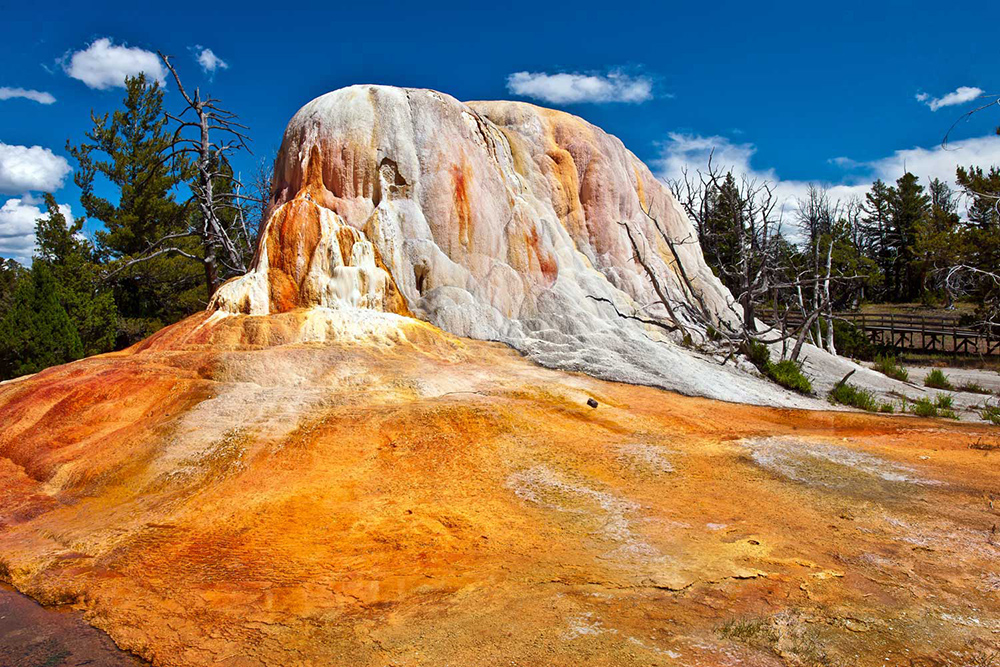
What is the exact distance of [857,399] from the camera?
10.9 m

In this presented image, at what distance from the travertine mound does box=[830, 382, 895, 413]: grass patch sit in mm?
1074

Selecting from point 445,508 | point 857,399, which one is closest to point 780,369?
point 857,399

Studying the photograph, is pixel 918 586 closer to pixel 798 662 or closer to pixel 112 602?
pixel 798 662

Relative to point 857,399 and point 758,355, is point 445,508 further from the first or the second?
point 758,355

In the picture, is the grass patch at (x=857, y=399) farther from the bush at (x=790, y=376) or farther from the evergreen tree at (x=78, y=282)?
the evergreen tree at (x=78, y=282)

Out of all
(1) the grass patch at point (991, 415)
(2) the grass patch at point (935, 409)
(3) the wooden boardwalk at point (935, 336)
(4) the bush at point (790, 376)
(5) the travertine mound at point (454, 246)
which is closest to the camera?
(1) the grass patch at point (991, 415)

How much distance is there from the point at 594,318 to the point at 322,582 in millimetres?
8739

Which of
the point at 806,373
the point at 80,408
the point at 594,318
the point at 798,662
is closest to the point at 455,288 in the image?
the point at 594,318

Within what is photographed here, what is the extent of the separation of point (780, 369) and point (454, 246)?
A: 21.1ft

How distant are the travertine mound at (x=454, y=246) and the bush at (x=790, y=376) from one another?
1.57 feet

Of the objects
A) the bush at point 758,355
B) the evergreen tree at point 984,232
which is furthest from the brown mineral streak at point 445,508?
the evergreen tree at point 984,232

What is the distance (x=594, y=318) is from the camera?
1252cm

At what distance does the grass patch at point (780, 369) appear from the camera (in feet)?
38.3

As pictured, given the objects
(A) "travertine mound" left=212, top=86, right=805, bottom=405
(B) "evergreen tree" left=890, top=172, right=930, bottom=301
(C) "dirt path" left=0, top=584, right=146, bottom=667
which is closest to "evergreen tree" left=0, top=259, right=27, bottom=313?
(A) "travertine mound" left=212, top=86, right=805, bottom=405
